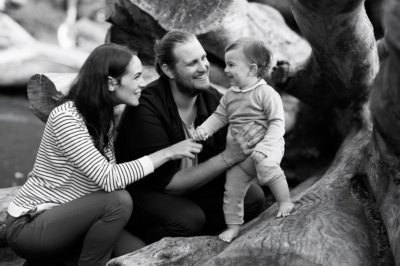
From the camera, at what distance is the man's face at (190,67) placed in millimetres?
3311

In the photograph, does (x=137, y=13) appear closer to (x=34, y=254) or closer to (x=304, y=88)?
(x=304, y=88)

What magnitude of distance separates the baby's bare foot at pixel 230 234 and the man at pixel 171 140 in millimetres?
331

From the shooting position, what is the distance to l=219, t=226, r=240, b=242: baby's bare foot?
290 cm

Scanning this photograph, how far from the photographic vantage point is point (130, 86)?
3.09 metres

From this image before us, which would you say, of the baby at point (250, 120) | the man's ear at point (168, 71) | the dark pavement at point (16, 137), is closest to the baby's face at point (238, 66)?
the baby at point (250, 120)

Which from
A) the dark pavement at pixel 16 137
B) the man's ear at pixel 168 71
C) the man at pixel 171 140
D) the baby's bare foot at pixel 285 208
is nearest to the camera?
the baby's bare foot at pixel 285 208

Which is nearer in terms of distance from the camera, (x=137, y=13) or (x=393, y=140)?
(x=393, y=140)

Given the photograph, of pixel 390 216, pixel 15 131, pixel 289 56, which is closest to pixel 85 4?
pixel 15 131

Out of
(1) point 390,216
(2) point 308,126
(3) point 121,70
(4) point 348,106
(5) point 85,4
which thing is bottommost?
(5) point 85,4

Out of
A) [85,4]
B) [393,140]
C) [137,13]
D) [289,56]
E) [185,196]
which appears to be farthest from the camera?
[85,4]

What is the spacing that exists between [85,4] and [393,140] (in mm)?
12914

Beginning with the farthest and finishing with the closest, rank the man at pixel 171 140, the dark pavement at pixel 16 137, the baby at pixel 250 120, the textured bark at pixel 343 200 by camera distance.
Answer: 1. the dark pavement at pixel 16 137
2. the man at pixel 171 140
3. the baby at pixel 250 120
4. the textured bark at pixel 343 200

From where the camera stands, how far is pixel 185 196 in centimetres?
353

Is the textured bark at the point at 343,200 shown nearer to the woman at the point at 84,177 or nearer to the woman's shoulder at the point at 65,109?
the woman at the point at 84,177
